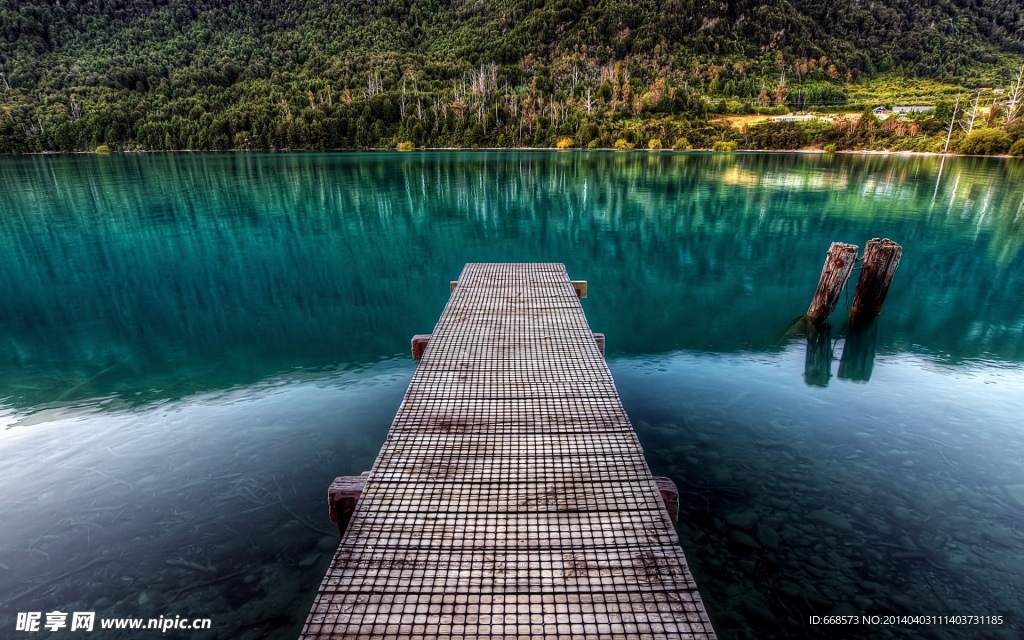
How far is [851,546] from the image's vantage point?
682 cm

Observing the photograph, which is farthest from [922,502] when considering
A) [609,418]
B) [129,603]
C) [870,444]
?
[129,603]

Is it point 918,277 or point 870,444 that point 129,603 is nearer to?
point 870,444

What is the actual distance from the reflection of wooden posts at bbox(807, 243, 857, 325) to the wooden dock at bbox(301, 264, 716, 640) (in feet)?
35.9

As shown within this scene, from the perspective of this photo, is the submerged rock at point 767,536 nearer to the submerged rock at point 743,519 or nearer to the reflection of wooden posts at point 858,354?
the submerged rock at point 743,519

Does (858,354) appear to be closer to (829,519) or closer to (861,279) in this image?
(861,279)

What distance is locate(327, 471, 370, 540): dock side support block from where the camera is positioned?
18.4 feet

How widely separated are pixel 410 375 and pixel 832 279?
514 inches

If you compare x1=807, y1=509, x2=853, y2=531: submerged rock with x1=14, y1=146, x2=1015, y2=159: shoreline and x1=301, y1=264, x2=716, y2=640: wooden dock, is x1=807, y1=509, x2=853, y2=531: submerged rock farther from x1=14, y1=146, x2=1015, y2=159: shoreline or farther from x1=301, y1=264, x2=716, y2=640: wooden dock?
x1=14, y1=146, x2=1015, y2=159: shoreline

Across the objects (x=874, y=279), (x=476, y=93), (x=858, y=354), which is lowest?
(x=858, y=354)

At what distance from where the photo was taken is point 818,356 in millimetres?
13469

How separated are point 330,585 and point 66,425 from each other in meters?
9.73

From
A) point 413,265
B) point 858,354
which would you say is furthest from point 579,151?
point 858,354

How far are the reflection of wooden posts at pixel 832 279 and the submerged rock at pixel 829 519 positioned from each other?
9.54 metres

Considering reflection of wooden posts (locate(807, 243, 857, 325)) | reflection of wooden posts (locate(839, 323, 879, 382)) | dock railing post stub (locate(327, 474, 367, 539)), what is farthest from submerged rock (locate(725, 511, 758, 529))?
reflection of wooden posts (locate(807, 243, 857, 325))
